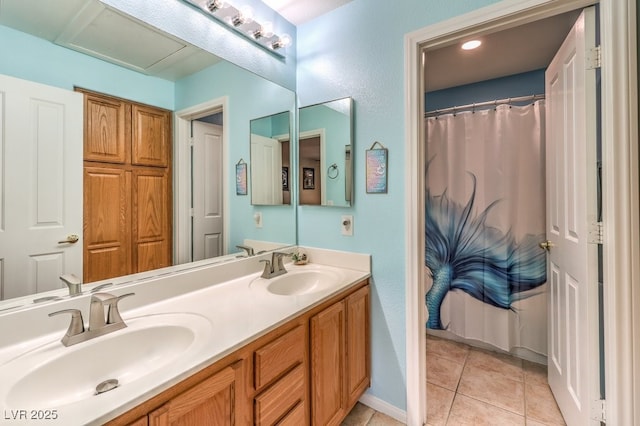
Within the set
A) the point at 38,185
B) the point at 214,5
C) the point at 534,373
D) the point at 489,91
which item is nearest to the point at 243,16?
the point at 214,5

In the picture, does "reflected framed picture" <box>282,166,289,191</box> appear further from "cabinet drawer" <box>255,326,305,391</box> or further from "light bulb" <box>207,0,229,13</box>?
"cabinet drawer" <box>255,326,305,391</box>

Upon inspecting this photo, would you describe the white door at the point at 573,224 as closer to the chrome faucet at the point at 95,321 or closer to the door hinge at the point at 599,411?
the door hinge at the point at 599,411

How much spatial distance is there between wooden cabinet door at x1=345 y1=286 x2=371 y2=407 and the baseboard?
111 mm

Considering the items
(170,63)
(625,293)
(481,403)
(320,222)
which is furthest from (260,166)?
(481,403)

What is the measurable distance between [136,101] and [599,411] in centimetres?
231

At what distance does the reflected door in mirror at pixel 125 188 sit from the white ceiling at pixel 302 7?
1.03 metres

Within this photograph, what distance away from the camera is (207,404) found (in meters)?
0.77

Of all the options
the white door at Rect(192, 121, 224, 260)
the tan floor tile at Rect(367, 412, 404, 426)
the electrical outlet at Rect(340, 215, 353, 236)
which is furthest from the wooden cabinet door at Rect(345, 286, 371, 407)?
the white door at Rect(192, 121, 224, 260)

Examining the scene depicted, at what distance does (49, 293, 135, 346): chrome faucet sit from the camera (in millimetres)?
843

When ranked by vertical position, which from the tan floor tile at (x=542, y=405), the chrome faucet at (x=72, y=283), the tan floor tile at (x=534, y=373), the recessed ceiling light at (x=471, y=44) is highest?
the recessed ceiling light at (x=471, y=44)

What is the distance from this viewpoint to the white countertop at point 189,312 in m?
0.59

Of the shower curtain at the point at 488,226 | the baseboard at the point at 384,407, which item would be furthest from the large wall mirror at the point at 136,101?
the shower curtain at the point at 488,226

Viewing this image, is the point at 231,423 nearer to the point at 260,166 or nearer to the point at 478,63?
the point at 260,166

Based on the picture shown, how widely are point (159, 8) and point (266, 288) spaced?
4.41 ft
